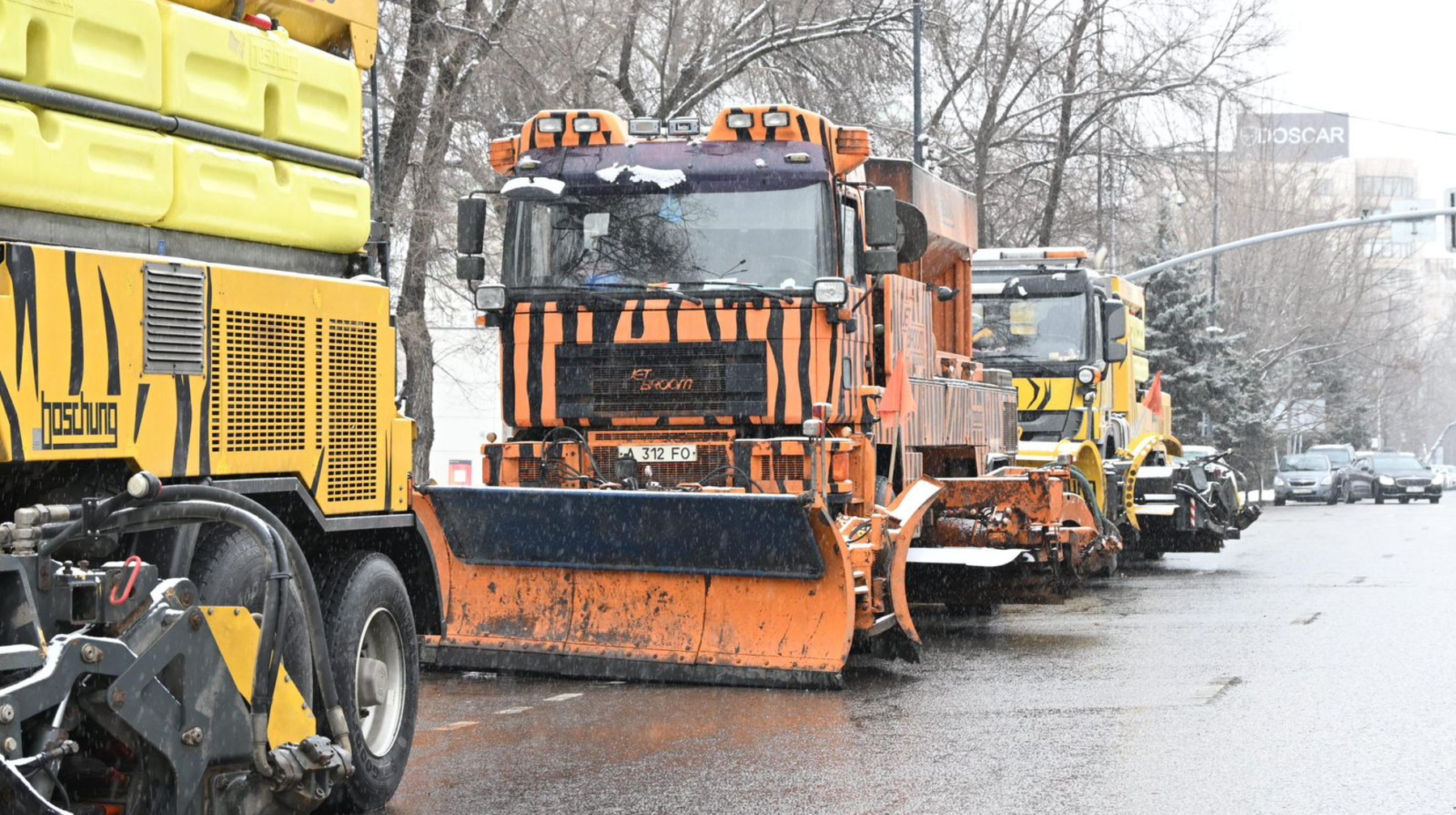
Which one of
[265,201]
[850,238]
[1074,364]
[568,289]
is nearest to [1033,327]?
[1074,364]

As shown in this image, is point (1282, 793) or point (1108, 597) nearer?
point (1282, 793)

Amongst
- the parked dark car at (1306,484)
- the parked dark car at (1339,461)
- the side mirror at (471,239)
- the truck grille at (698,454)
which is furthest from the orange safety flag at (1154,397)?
the parked dark car at (1339,461)

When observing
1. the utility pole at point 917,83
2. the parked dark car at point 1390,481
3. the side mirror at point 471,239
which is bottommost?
the parked dark car at point 1390,481

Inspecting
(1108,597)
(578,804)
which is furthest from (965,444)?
(578,804)

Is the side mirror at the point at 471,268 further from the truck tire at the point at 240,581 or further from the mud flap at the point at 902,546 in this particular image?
the truck tire at the point at 240,581

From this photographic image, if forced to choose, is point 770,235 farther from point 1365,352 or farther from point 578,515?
point 1365,352

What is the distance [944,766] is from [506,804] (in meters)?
1.98

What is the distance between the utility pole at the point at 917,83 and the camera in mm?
24094

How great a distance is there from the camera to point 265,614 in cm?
579

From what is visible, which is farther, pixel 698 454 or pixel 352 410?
pixel 698 454

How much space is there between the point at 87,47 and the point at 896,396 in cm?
759

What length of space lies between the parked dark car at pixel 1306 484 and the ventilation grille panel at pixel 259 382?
4539cm

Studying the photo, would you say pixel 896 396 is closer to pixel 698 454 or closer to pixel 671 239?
pixel 698 454

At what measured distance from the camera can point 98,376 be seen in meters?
5.60
